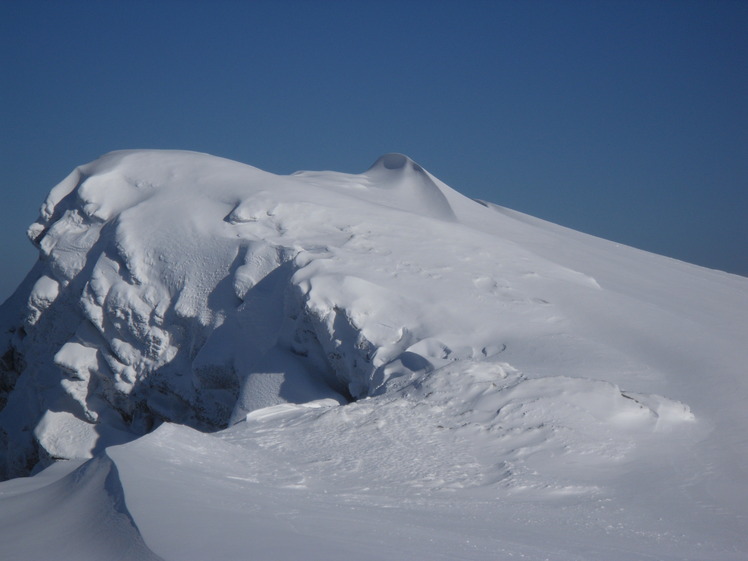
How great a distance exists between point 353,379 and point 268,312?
1.78m

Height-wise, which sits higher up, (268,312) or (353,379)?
(268,312)

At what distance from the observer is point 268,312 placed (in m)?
9.07

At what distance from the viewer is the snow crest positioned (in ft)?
21.4

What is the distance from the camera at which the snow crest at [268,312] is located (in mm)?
6508

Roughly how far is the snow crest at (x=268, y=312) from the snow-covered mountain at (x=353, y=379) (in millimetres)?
33

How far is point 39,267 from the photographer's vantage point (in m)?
13.0

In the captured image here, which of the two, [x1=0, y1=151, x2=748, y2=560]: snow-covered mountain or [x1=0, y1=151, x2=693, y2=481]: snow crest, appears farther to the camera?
[x1=0, y1=151, x2=693, y2=481]: snow crest

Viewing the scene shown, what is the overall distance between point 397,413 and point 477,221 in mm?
7084

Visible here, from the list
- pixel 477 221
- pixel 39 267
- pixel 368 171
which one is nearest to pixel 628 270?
pixel 477 221

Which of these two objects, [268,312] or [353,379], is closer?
[353,379]

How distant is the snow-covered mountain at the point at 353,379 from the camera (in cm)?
363

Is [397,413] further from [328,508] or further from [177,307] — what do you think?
[177,307]

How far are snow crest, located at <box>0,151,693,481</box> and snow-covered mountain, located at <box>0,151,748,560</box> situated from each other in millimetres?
33

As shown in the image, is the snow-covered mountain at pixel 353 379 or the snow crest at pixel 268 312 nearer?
the snow-covered mountain at pixel 353 379
